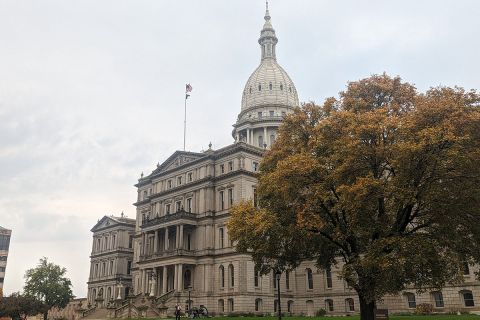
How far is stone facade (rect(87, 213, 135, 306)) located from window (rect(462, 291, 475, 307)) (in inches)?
2183

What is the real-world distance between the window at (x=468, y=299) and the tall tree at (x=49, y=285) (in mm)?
61615

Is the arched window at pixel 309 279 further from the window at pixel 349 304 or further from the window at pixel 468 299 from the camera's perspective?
the window at pixel 468 299

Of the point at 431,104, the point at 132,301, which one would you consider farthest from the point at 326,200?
the point at 132,301

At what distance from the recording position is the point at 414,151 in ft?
78.8

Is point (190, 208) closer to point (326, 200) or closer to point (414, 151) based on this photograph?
point (326, 200)

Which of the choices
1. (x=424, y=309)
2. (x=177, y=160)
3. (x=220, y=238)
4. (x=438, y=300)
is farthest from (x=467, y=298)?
(x=177, y=160)

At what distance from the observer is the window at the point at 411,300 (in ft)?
165

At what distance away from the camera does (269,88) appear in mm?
95562

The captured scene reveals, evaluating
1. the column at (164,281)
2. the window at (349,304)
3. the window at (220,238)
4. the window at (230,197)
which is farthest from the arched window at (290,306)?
the column at (164,281)

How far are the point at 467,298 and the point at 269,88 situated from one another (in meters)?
58.8

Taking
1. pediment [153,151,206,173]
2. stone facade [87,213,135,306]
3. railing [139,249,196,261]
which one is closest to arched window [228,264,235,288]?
railing [139,249,196,261]

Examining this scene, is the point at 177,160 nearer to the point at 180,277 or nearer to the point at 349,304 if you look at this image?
the point at 180,277

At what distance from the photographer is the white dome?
9406 cm

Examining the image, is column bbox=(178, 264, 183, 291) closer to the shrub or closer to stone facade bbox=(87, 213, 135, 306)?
the shrub
